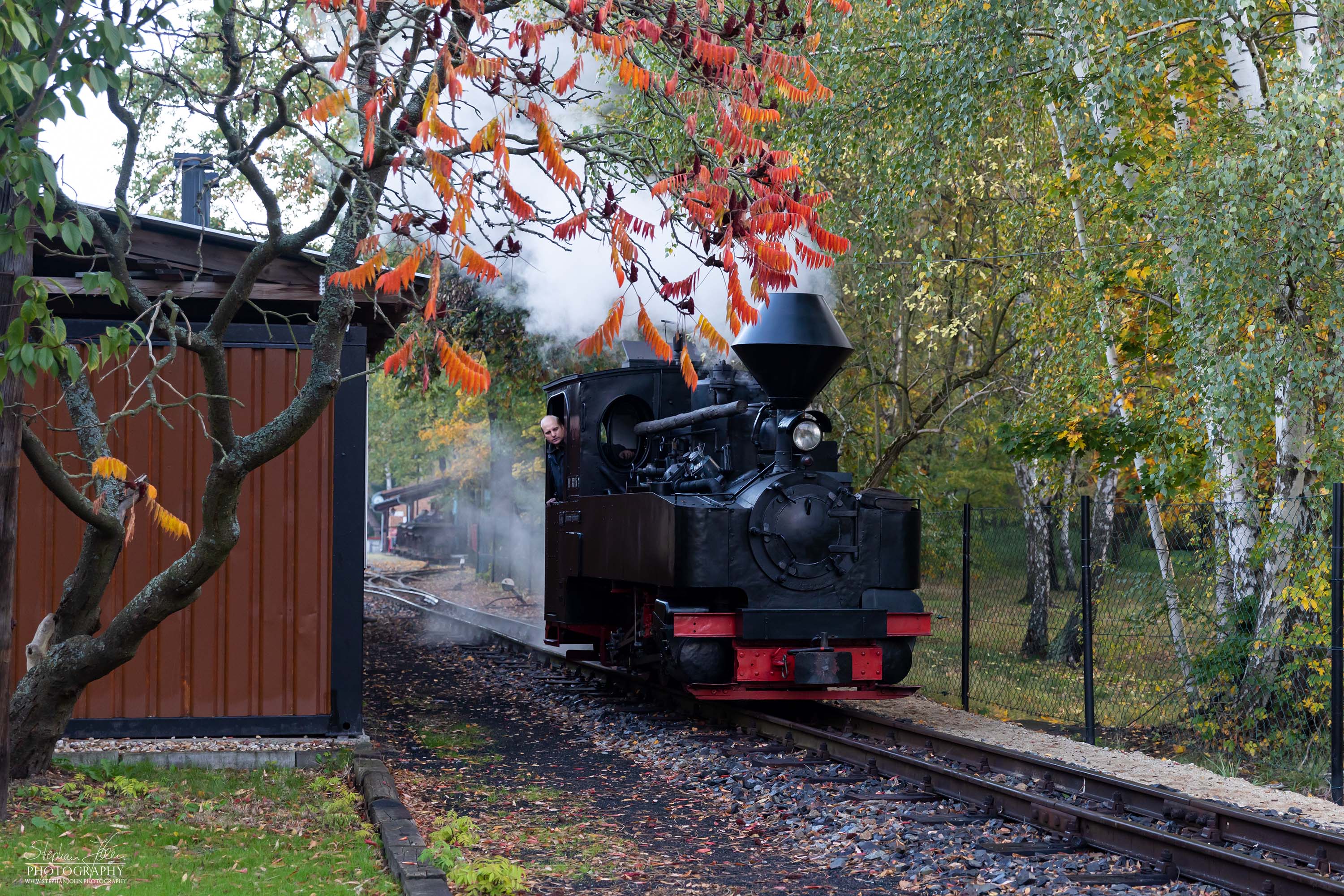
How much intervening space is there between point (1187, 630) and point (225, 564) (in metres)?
7.32

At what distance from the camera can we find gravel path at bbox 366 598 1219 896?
561cm

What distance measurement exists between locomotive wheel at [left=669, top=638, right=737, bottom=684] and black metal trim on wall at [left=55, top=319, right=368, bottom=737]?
7.59 ft

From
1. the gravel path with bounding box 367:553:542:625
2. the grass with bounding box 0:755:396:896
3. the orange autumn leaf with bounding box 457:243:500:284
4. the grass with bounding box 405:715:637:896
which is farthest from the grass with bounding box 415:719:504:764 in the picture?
the gravel path with bounding box 367:553:542:625

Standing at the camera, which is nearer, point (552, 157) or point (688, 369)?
point (552, 157)

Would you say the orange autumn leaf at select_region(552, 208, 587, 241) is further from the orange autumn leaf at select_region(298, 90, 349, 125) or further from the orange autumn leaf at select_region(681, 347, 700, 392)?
the orange autumn leaf at select_region(298, 90, 349, 125)

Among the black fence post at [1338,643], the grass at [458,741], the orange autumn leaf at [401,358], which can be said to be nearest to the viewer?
the orange autumn leaf at [401,358]

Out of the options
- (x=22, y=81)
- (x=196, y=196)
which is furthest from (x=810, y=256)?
(x=196, y=196)

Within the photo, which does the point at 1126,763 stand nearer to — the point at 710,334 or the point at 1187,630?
the point at 1187,630

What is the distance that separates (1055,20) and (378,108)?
6843 mm

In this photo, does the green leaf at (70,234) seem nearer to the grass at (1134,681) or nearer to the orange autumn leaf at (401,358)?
the orange autumn leaf at (401,358)

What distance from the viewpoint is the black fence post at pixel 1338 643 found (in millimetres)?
7336

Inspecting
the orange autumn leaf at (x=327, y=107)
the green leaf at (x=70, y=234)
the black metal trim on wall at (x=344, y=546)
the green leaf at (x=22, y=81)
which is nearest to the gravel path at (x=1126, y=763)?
the black metal trim on wall at (x=344, y=546)

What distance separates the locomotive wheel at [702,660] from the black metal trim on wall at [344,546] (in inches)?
91.1

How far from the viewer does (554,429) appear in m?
11.9
